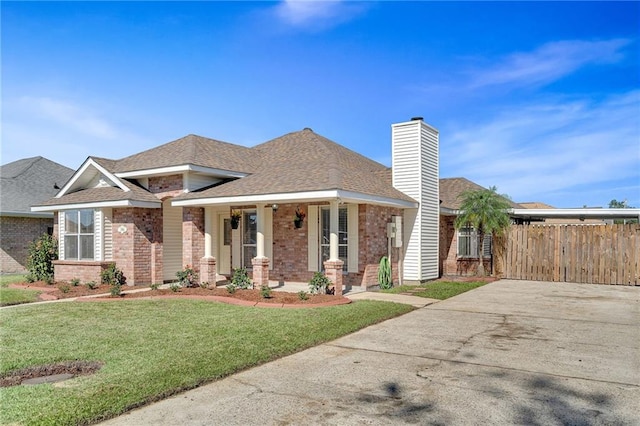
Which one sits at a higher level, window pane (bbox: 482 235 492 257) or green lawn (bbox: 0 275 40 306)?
window pane (bbox: 482 235 492 257)

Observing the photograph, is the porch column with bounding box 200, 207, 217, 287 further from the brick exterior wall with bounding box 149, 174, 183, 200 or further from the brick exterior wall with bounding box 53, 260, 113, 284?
the brick exterior wall with bounding box 53, 260, 113, 284

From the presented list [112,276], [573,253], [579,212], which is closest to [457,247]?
[573,253]

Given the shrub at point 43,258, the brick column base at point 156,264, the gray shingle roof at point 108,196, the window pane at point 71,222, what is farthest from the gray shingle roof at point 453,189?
the shrub at point 43,258

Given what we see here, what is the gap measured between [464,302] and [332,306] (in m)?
3.66

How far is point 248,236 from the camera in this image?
1558cm

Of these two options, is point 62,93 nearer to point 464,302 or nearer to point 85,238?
point 85,238

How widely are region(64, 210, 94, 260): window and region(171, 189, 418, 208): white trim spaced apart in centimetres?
364

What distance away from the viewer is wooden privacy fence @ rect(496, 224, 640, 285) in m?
15.4

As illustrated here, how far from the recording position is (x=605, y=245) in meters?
15.6

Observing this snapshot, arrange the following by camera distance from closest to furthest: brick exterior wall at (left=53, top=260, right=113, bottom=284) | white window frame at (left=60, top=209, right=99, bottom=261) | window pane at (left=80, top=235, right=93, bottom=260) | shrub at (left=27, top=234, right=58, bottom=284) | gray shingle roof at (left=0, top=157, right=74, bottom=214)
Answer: brick exterior wall at (left=53, top=260, right=113, bottom=284) < white window frame at (left=60, top=209, right=99, bottom=261) < window pane at (left=80, top=235, right=93, bottom=260) < shrub at (left=27, top=234, right=58, bottom=284) < gray shingle roof at (left=0, top=157, right=74, bottom=214)

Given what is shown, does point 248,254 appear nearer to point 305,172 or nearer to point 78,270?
point 305,172

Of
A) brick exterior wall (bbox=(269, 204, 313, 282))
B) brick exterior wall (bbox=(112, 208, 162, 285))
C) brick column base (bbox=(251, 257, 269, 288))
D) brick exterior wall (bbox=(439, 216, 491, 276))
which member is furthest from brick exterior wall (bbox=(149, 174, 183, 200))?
brick exterior wall (bbox=(439, 216, 491, 276))

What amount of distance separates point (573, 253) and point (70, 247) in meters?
18.1

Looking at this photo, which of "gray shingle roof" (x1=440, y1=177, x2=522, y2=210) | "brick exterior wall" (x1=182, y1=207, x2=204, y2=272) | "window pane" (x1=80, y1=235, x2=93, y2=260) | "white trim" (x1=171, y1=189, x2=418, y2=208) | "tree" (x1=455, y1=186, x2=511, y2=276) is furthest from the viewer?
"gray shingle roof" (x1=440, y1=177, x2=522, y2=210)
